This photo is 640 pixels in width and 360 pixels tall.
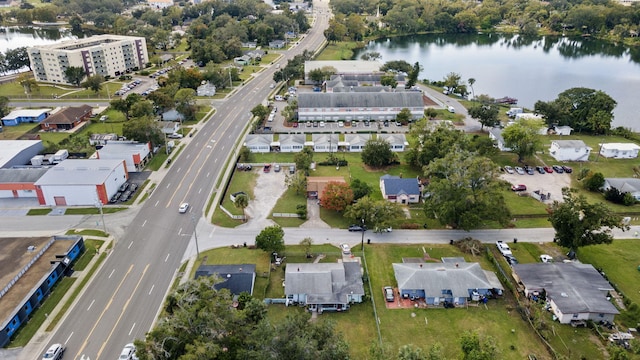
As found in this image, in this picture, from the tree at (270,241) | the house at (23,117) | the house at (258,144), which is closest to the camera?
the tree at (270,241)

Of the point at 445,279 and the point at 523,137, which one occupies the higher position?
the point at 523,137

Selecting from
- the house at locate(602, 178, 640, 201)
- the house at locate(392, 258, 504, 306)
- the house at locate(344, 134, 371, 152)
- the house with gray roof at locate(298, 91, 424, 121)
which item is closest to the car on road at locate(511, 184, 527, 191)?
the house at locate(602, 178, 640, 201)

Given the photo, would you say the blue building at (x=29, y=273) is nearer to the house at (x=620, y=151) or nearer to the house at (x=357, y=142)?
the house at (x=357, y=142)

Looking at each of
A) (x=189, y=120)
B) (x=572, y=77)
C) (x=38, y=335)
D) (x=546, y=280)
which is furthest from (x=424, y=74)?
(x=38, y=335)

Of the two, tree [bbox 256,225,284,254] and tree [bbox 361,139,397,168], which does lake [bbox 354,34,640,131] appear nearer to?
tree [bbox 361,139,397,168]

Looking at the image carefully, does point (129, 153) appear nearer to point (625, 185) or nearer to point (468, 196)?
point (468, 196)

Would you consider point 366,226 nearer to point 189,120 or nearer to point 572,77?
point 189,120

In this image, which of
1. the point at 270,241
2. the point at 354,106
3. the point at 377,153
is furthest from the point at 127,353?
the point at 354,106

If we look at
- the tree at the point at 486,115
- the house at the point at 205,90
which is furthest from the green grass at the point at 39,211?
the tree at the point at 486,115
